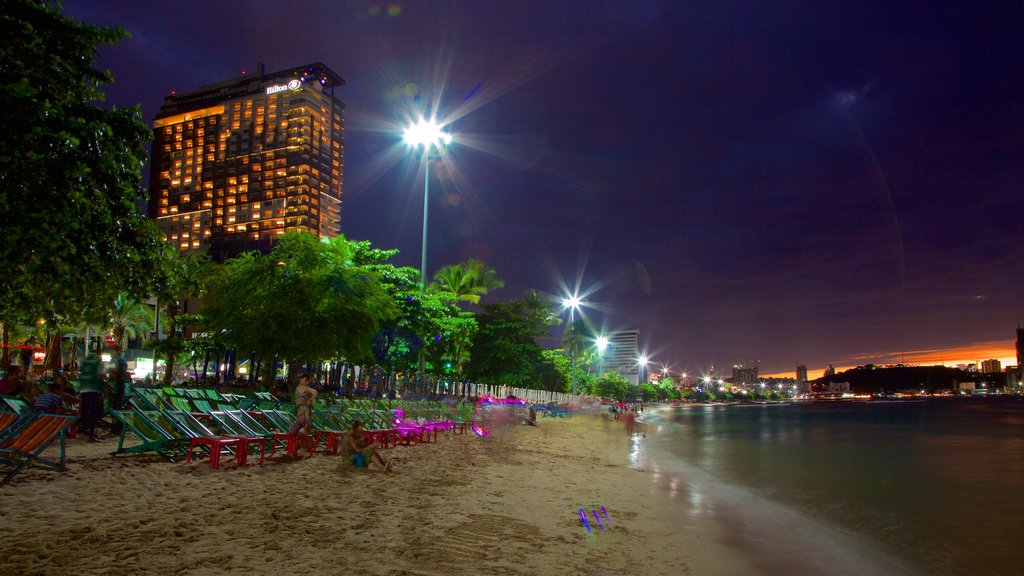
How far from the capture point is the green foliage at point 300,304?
18734 millimetres

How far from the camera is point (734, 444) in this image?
104ft

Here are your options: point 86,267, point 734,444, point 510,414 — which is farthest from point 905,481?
point 86,267

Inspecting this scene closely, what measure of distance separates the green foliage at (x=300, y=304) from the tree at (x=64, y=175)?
1183 centimetres

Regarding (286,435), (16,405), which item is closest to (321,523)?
(286,435)

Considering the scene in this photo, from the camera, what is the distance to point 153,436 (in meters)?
8.64

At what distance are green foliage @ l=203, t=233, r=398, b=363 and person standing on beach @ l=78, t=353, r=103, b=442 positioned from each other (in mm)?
7921

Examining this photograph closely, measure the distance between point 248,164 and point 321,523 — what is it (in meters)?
151

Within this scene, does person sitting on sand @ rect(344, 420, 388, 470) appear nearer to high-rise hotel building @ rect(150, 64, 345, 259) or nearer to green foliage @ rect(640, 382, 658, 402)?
high-rise hotel building @ rect(150, 64, 345, 259)

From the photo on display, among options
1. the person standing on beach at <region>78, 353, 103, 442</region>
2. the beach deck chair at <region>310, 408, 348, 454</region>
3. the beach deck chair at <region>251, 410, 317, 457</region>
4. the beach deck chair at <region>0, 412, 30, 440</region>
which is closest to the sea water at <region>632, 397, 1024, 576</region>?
the beach deck chair at <region>310, 408, 348, 454</region>

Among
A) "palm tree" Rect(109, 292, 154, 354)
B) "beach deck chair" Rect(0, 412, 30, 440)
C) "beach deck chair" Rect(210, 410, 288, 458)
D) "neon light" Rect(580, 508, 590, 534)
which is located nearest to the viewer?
"beach deck chair" Rect(0, 412, 30, 440)

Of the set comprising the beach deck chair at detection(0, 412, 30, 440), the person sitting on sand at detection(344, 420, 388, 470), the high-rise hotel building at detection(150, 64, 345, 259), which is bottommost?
the person sitting on sand at detection(344, 420, 388, 470)

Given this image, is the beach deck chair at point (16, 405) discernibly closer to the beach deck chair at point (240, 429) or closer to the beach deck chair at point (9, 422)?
the beach deck chair at point (9, 422)

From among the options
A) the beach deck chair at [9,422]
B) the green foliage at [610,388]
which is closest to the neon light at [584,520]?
the beach deck chair at [9,422]

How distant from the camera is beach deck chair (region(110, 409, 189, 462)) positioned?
27.6ft
